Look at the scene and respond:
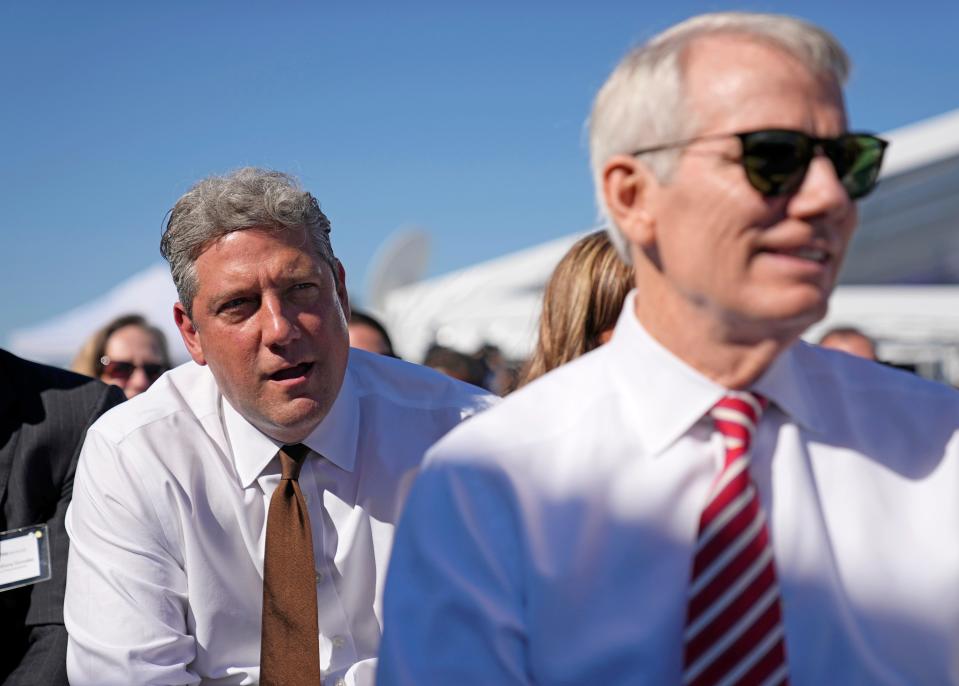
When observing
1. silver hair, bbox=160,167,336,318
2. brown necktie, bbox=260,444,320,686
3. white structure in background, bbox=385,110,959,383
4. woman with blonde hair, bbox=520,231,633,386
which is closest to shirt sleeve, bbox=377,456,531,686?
brown necktie, bbox=260,444,320,686

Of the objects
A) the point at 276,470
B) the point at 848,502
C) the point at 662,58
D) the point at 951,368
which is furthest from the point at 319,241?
the point at 951,368

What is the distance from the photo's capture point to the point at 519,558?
152 centimetres

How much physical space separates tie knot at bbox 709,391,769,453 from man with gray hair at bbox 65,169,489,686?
1299 mm

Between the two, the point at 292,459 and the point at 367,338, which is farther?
the point at 367,338

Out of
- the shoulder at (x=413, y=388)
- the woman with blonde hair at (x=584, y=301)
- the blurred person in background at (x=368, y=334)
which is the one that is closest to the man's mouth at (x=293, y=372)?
the shoulder at (x=413, y=388)

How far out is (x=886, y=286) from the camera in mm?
16938

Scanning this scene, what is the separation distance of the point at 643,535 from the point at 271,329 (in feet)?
4.32

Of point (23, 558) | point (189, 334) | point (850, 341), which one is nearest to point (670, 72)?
point (189, 334)

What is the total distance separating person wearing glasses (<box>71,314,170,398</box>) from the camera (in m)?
5.79

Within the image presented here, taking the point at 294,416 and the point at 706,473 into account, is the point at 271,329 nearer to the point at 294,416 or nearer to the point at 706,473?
the point at 294,416

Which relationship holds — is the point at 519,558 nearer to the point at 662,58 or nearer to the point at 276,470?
the point at 662,58

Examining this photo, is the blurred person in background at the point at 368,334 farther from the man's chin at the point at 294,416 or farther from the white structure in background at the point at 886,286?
the white structure in background at the point at 886,286

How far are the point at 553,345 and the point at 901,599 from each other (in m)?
1.31

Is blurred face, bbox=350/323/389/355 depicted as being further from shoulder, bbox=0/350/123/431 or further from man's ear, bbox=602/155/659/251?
man's ear, bbox=602/155/659/251
